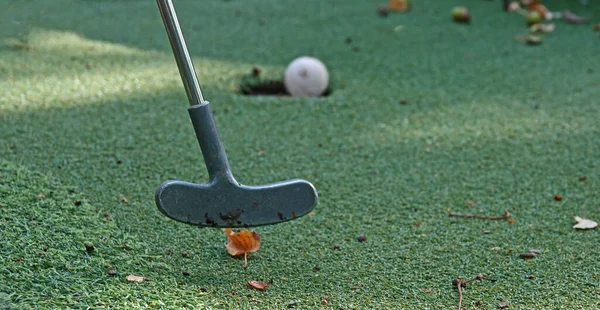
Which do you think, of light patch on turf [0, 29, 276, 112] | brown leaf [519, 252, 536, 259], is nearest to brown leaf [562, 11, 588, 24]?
light patch on turf [0, 29, 276, 112]

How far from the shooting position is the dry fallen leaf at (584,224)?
5.59 ft

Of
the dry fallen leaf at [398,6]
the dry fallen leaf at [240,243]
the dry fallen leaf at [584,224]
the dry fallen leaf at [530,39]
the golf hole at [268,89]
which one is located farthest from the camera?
the dry fallen leaf at [398,6]

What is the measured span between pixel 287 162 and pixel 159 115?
0.53m

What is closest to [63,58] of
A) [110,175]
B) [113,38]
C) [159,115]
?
[113,38]

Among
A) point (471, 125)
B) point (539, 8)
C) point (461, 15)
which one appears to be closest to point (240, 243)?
point (471, 125)

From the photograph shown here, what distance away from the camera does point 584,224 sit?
1.71 m

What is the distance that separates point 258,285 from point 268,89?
4.52 feet

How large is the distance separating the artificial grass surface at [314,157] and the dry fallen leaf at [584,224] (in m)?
0.03

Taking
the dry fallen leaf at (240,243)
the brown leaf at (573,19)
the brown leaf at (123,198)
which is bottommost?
the brown leaf at (573,19)

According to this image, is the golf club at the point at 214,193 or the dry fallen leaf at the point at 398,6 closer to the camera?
the golf club at the point at 214,193

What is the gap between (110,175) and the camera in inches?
74.1

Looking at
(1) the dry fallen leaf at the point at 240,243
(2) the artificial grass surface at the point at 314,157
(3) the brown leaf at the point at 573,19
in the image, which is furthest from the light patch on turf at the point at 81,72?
(3) the brown leaf at the point at 573,19

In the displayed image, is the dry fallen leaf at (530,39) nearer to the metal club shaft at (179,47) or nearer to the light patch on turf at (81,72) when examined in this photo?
the light patch on turf at (81,72)

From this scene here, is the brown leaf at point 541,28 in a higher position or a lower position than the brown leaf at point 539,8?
lower
